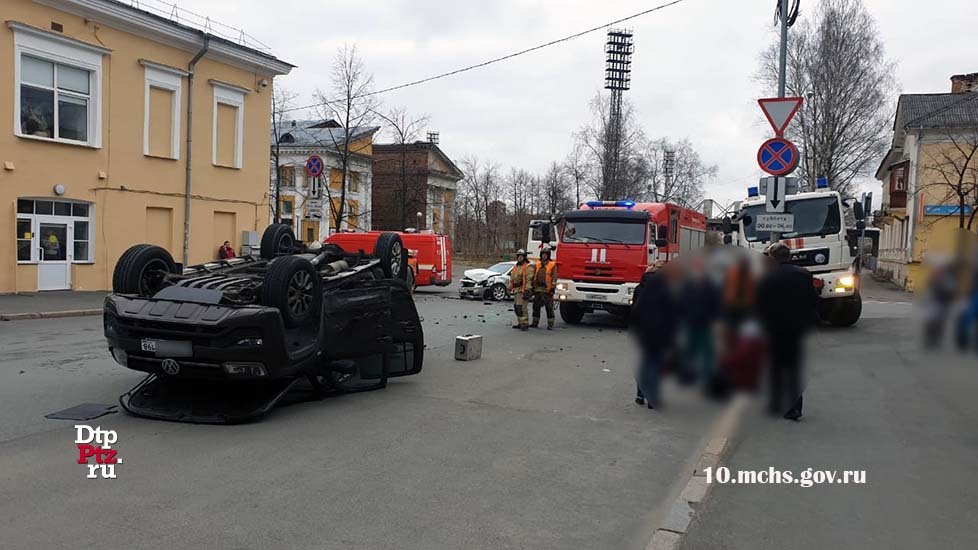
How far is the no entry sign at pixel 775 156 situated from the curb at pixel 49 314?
1948cm

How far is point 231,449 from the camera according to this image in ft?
24.3

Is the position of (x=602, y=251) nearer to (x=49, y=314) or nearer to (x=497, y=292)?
(x=49, y=314)

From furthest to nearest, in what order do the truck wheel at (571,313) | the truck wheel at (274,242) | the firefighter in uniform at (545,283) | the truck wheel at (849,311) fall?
the firefighter in uniform at (545,283)
the truck wheel at (571,313)
the truck wheel at (274,242)
the truck wheel at (849,311)

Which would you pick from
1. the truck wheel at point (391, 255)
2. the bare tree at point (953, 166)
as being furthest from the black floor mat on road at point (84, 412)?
the bare tree at point (953, 166)

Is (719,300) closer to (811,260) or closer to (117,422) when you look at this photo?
(811,260)

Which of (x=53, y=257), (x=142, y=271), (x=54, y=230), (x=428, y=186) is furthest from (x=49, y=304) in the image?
(x=428, y=186)

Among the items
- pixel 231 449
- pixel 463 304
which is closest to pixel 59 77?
pixel 463 304

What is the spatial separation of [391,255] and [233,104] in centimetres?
2230

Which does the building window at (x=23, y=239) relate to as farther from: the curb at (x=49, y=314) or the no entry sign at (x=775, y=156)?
the no entry sign at (x=775, y=156)

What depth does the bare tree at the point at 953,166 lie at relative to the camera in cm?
183

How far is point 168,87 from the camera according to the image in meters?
27.1

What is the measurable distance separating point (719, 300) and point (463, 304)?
2622 centimetres

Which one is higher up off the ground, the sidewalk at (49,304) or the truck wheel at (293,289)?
the truck wheel at (293,289)

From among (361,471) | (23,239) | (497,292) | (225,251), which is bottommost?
(361,471)
